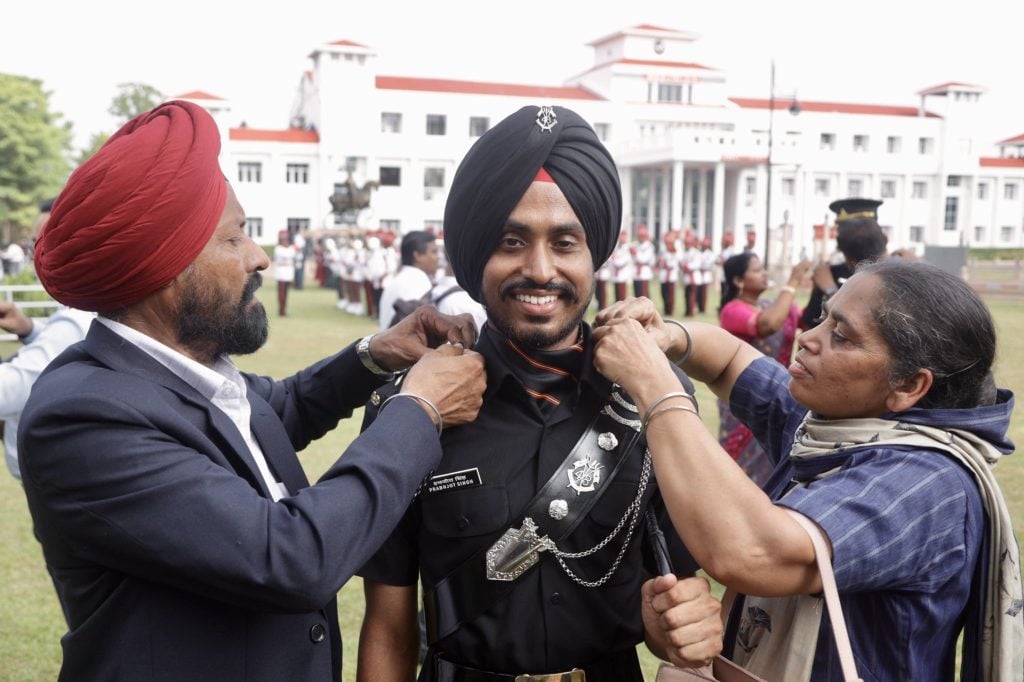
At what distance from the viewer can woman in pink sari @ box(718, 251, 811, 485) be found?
585cm

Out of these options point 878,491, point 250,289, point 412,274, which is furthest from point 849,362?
point 412,274

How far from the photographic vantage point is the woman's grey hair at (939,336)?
5.86 feet

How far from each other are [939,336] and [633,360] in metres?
0.62

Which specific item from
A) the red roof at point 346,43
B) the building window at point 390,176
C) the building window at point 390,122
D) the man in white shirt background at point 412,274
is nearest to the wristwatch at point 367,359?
the man in white shirt background at point 412,274

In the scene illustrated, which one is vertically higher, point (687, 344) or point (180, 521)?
point (687, 344)

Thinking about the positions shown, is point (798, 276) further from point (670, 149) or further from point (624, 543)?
point (670, 149)

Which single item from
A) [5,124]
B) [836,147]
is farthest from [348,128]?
[836,147]

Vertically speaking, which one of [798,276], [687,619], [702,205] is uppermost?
[702,205]

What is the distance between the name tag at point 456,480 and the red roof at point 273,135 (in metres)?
45.8

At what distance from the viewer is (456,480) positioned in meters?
2.04

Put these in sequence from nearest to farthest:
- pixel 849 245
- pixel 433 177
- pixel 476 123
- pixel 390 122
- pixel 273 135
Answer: pixel 849 245
pixel 273 135
pixel 390 122
pixel 433 177
pixel 476 123

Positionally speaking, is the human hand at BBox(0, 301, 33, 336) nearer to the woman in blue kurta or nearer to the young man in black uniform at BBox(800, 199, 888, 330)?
the woman in blue kurta

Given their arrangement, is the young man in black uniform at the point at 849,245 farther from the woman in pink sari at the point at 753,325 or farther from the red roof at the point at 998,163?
the red roof at the point at 998,163

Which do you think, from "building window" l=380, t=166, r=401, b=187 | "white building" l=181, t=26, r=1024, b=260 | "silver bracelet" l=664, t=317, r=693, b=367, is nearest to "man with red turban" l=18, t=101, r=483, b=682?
"silver bracelet" l=664, t=317, r=693, b=367
